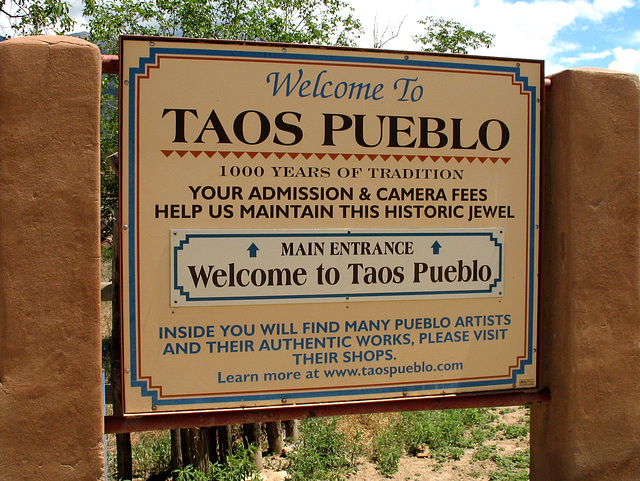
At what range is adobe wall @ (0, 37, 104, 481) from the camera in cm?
232

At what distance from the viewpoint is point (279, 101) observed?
2.63m

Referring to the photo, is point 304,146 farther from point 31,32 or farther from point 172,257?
point 31,32

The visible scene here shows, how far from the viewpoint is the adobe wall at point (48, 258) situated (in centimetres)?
232

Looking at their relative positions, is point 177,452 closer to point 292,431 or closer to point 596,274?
point 292,431

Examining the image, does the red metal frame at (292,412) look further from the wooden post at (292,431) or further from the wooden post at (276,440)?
the wooden post at (292,431)

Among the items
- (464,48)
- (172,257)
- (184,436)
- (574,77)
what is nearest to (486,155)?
(574,77)

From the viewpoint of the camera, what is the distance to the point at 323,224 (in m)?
2.66

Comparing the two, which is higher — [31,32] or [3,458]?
[31,32]

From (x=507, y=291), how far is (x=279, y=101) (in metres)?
1.47

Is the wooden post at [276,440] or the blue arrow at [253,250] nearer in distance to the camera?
the blue arrow at [253,250]

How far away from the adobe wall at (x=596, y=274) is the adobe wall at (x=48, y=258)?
2.21 metres

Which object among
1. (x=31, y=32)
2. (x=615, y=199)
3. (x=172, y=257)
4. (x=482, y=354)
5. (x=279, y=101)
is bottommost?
(x=482, y=354)

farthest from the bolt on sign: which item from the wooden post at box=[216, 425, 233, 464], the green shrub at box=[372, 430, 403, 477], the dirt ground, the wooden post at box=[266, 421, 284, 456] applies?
the wooden post at box=[266, 421, 284, 456]

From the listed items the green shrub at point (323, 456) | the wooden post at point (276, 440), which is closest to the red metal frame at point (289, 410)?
the green shrub at point (323, 456)
